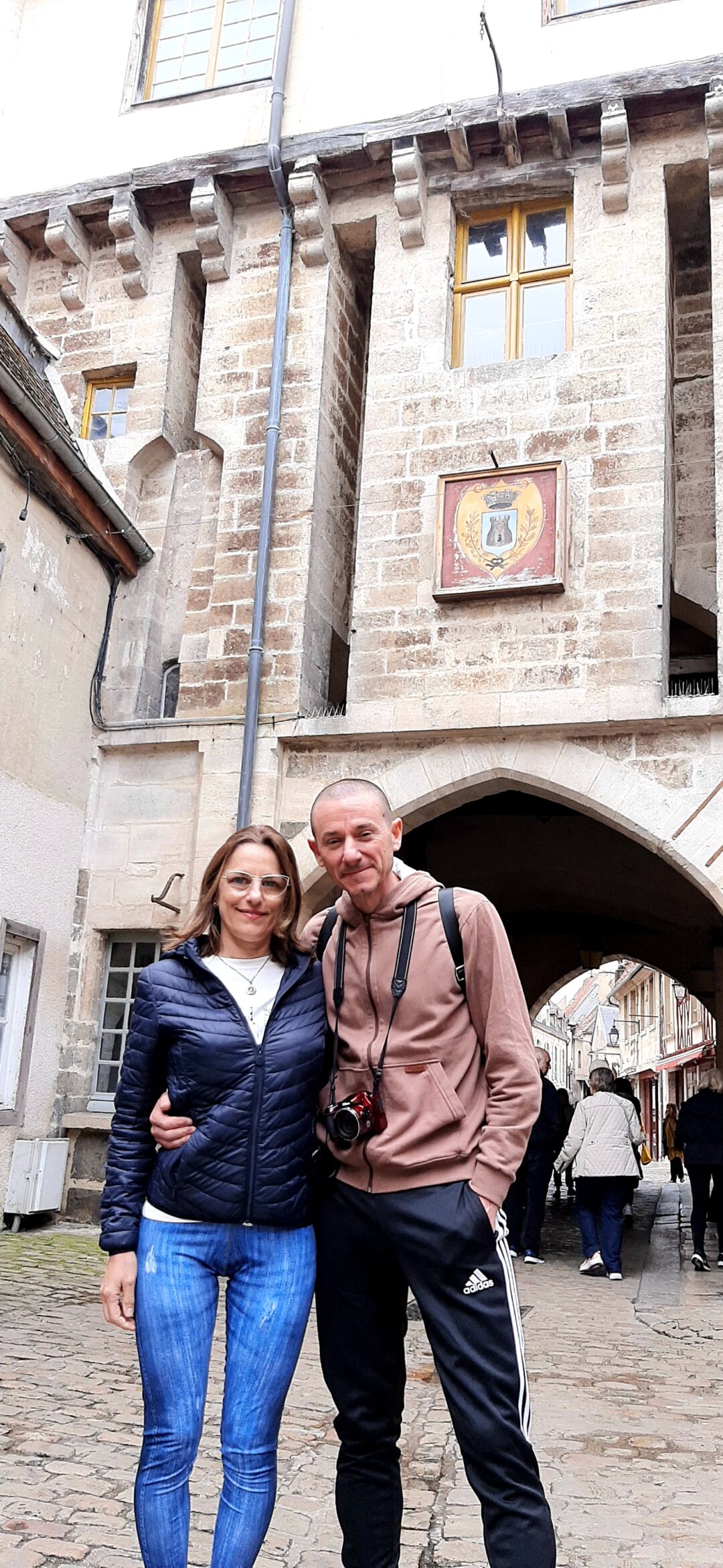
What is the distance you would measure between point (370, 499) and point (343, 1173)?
26.1ft

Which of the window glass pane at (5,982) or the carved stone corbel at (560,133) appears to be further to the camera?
the carved stone corbel at (560,133)

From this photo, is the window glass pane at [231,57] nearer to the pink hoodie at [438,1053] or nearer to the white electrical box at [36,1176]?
the white electrical box at [36,1176]

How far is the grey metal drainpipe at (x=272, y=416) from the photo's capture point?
9.23m

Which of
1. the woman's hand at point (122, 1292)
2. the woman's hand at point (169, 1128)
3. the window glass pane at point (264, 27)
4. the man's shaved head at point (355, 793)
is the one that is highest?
the window glass pane at point (264, 27)

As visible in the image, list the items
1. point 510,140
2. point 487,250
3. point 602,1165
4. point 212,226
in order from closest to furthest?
point 602,1165, point 510,140, point 487,250, point 212,226

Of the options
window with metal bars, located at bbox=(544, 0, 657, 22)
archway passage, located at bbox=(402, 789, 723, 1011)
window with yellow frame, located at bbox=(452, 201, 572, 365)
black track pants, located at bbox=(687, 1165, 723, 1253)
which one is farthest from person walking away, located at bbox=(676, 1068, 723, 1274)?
window with metal bars, located at bbox=(544, 0, 657, 22)

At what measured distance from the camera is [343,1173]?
7.64 feet

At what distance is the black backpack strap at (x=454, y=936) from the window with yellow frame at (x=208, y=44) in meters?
11.0

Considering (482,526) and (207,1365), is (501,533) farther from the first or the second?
(207,1365)

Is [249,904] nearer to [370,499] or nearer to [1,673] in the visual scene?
[1,673]

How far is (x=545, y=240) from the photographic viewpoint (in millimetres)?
10273

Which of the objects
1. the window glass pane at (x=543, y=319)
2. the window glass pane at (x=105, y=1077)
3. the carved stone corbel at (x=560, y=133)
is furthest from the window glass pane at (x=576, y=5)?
the window glass pane at (x=105, y=1077)

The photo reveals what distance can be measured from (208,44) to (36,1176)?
10033 millimetres

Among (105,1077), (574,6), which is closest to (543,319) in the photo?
(574,6)
